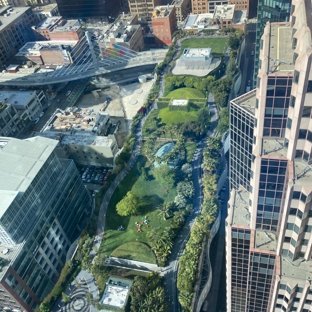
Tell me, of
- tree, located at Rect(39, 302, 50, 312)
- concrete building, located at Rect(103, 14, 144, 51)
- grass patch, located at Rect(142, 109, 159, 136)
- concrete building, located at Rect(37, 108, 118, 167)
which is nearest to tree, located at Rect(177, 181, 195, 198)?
grass patch, located at Rect(142, 109, 159, 136)

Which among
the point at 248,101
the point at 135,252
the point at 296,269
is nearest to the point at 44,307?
the point at 135,252

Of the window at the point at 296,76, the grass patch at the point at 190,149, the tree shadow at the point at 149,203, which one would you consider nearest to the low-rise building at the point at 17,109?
the tree shadow at the point at 149,203

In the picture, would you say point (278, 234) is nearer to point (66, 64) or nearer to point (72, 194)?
point (72, 194)

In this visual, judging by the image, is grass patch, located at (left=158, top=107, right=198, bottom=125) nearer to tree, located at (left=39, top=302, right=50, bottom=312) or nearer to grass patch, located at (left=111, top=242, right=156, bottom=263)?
grass patch, located at (left=111, top=242, right=156, bottom=263)

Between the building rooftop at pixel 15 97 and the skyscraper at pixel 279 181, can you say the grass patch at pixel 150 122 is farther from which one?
the skyscraper at pixel 279 181

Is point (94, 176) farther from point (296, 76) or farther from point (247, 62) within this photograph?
point (296, 76)
